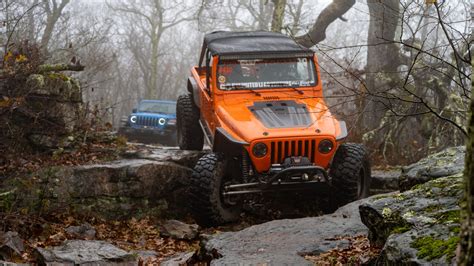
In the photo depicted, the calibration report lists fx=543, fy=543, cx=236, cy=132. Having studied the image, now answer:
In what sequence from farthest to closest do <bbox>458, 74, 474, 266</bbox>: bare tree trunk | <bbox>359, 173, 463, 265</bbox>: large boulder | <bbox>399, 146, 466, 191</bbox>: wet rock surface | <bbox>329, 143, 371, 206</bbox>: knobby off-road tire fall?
1. <bbox>329, 143, 371, 206</bbox>: knobby off-road tire
2. <bbox>399, 146, 466, 191</bbox>: wet rock surface
3. <bbox>359, 173, 463, 265</bbox>: large boulder
4. <bbox>458, 74, 474, 266</bbox>: bare tree trunk

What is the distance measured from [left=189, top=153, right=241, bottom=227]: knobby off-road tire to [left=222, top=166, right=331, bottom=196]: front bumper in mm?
157

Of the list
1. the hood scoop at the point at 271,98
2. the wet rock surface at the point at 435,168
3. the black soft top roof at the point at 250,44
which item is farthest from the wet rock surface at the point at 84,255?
the black soft top roof at the point at 250,44

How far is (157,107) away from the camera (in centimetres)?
1834

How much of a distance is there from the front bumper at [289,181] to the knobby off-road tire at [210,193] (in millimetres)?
157

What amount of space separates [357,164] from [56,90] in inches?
185

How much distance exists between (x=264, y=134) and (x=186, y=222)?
2179mm

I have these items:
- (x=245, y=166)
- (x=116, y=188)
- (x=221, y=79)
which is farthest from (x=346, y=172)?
(x=116, y=188)

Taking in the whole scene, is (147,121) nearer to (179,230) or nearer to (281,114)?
(179,230)

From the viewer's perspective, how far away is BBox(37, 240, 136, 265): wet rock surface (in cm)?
540

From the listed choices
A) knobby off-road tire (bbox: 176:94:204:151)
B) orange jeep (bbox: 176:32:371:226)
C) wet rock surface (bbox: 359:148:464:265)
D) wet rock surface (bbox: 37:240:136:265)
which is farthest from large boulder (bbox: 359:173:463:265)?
knobby off-road tire (bbox: 176:94:204:151)

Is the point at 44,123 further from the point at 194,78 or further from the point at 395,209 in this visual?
the point at 395,209

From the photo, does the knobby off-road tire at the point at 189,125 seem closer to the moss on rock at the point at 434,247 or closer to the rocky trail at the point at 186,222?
the rocky trail at the point at 186,222

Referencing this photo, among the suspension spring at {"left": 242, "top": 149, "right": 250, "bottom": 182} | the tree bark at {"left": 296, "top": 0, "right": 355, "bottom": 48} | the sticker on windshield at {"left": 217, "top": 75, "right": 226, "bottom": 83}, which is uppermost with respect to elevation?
the tree bark at {"left": 296, "top": 0, "right": 355, "bottom": 48}

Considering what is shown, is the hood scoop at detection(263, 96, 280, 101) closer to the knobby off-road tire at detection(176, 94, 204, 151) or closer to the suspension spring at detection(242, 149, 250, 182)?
the suspension spring at detection(242, 149, 250, 182)
